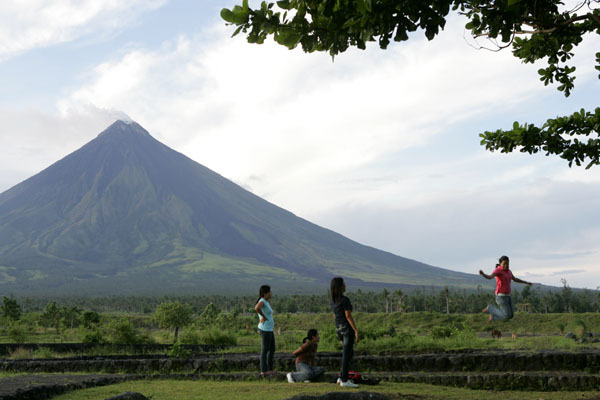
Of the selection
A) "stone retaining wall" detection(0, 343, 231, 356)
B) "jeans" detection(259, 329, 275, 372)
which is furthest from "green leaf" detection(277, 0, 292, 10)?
"stone retaining wall" detection(0, 343, 231, 356)

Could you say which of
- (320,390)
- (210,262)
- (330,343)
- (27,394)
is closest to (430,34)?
(320,390)

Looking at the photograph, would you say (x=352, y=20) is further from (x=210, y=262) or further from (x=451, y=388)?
(x=210, y=262)

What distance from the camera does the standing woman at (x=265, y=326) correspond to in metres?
9.62

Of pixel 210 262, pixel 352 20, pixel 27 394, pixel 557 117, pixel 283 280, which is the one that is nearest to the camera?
pixel 352 20

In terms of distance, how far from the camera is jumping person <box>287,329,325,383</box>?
914 cm

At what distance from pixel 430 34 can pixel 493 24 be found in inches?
28.4

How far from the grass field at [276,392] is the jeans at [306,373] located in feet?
0.71

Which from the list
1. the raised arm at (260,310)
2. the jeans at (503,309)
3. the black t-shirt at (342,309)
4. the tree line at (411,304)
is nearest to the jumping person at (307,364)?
the raised arm at (260,310)

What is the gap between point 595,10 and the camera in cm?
608

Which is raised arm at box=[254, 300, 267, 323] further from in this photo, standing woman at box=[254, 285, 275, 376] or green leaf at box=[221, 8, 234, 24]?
green leaf at box=[221, 8, 234, 24]

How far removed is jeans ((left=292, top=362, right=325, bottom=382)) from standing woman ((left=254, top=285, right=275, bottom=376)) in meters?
0.77

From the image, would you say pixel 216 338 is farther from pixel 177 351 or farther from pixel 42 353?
pixel 177 351

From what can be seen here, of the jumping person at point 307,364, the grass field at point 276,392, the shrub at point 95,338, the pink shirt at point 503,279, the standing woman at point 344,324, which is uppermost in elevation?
the pink shirt at point 503,279

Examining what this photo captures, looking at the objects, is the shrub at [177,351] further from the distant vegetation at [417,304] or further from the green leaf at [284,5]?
the distant vegetation at [417,304]
